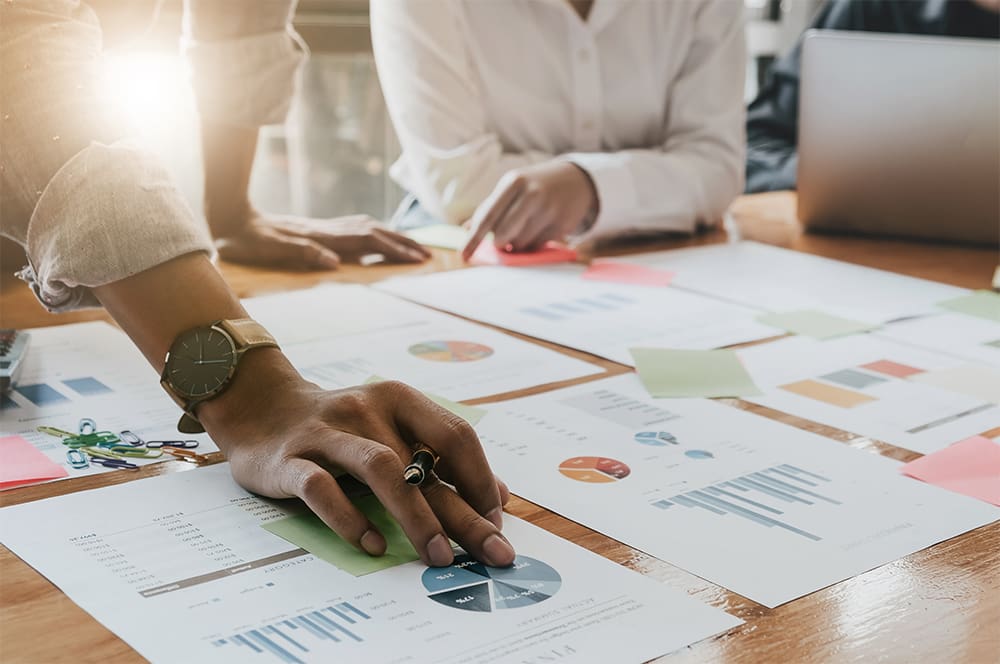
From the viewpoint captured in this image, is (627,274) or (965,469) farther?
(627,274)

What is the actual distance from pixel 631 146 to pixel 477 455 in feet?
4.07

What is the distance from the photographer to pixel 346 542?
632 mm

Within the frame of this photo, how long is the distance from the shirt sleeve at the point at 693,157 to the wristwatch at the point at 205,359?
2.78ft

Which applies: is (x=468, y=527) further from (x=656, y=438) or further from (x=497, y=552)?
(x=656, y=438)

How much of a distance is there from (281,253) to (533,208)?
318mm

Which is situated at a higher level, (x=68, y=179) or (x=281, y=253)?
(x=68, y=179)

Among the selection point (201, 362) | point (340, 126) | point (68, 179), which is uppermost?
point (68, 179)

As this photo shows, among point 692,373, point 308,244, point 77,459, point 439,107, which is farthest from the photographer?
point 439,107

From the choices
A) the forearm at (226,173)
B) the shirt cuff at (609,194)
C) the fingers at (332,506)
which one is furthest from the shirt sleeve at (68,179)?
the shirt cuff at (609,194)

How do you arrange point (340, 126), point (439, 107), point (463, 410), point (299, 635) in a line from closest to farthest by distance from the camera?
point (299, 635)
point (463, 410)
point (439, 107)
point (340, 126)

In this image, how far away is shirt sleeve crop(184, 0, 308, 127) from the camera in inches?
52.8

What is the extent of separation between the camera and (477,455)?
667mm

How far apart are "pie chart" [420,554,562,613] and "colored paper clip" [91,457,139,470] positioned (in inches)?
9.5

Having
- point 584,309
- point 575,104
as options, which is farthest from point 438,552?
point 575,104
